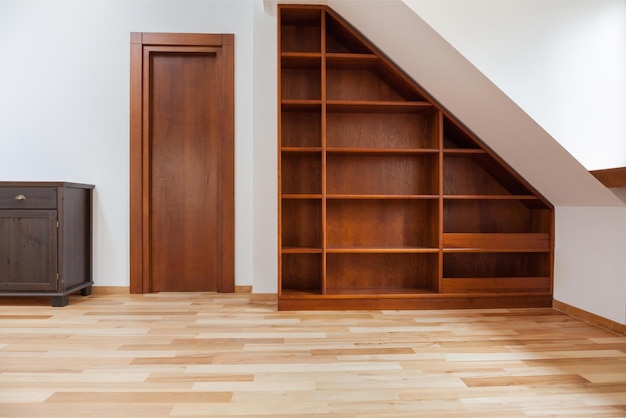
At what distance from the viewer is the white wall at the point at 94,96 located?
258 cm

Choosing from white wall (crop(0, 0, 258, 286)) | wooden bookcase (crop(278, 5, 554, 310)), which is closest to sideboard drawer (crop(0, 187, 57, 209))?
white wall (crop(0, 0, 258, 286))

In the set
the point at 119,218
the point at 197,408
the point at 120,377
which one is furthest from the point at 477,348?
the point at 119,218

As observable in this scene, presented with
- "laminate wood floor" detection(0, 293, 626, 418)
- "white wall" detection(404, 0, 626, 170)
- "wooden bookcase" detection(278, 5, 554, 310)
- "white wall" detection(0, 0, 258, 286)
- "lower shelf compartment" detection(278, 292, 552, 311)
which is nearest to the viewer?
"laminate wood floor" detection(0, 293, 626, 418)

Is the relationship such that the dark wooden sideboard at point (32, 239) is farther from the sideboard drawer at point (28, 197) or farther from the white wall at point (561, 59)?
the white wall at point (561, 59)

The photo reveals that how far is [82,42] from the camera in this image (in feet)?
8.51

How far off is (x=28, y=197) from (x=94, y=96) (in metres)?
0.76

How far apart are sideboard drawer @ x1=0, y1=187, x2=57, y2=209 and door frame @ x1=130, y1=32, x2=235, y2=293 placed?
46 cm

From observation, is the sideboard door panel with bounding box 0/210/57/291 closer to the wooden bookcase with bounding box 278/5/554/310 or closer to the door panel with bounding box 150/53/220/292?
the door panel with bounding box 150/53/220/292

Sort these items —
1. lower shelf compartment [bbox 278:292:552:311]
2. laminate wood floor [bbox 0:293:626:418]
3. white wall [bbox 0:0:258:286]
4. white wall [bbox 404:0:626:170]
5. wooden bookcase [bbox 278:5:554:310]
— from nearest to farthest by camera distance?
laminate wood floor [bbox 0:293:626:418] < white wall [bbox 404:0:626:170] < lower shelf compartment [bbox 278:292:552:311] < wooden bookcase [bbox 278:5:554:310] < white wall [bbox 0:0:258:286]

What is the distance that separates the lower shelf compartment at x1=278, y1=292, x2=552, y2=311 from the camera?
7.30 feet

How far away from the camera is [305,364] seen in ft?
4.83

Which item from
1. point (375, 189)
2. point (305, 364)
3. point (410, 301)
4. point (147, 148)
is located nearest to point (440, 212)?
point (375, 189)

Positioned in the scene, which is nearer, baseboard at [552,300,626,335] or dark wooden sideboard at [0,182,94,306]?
baseboard at [552,300,626,335]

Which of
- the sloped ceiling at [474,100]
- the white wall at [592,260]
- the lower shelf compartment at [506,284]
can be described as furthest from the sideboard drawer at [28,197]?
the white wall at [592,260]
